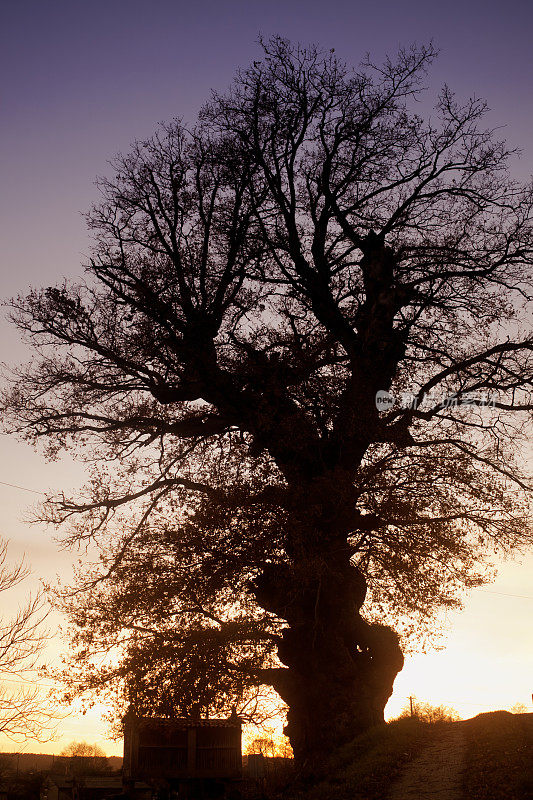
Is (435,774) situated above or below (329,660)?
below

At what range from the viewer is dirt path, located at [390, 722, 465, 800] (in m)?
10.7

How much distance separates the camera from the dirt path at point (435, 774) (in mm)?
10664

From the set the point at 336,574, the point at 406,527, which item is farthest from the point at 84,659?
the point at 406,527

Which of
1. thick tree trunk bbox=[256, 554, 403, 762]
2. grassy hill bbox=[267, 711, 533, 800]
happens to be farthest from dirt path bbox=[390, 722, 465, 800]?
thick tree trunk bbox=[256, 554, 403, 762]

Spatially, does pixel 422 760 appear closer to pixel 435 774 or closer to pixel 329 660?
pixel 435 774

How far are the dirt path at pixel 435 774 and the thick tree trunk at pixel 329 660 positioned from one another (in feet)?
8.51

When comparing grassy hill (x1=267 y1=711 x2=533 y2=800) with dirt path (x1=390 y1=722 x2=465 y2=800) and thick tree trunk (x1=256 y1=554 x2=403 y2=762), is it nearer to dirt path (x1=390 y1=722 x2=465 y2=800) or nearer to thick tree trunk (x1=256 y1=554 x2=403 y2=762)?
dirt path (x1=390 y1=722 x2=465 y2=800)

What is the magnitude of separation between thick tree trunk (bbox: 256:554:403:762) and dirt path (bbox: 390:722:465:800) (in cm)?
259

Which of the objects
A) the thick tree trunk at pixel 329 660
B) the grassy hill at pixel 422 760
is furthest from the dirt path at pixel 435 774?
the thick tree trunk at pixel 329 660

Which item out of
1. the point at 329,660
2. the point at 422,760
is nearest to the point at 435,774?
the point at 422,760

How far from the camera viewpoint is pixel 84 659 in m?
16.9

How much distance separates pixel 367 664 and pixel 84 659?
6982 millimetres

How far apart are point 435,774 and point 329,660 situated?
525 cm

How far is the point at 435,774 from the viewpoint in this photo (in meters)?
11.6
